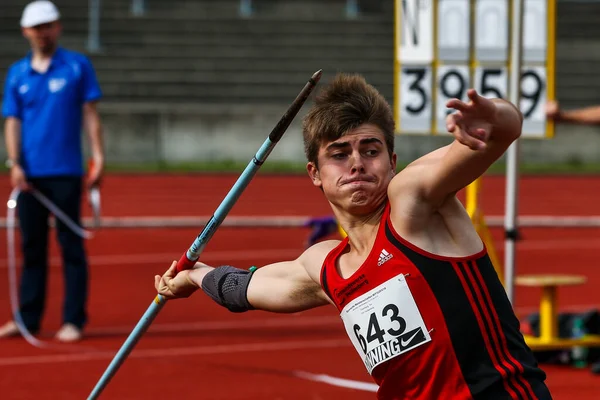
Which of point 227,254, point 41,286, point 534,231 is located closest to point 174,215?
point 227,254

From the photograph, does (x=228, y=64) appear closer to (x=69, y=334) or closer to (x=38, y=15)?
(x=38, y=15)

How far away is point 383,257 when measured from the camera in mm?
3211

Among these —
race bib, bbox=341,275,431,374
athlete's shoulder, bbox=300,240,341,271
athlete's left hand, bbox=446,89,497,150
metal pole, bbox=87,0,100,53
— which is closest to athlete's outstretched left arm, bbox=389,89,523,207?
athlete's left hand, bbox=446,89,497,150

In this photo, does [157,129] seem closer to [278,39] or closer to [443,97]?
[278,39]

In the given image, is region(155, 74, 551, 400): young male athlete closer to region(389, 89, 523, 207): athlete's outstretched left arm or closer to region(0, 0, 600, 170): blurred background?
region(389, 89, 523, 207): athlete's outstretched left arm

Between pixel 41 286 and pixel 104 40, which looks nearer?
pixel 41 286

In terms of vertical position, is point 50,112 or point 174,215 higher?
point 50,112

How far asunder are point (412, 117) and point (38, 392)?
9.39ft

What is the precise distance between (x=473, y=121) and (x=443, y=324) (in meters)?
0.71

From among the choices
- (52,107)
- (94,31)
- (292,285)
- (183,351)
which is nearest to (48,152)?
(52,107)

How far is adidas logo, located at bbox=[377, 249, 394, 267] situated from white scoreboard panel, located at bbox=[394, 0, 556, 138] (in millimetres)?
3801

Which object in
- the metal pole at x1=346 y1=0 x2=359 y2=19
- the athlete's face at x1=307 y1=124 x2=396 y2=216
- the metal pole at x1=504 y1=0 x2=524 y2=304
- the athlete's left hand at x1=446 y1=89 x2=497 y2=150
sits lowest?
the metal pole at x1=346 y1=0 x2=359 y2=19

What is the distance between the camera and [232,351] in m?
7.37

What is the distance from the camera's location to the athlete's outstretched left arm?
2.69m
